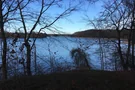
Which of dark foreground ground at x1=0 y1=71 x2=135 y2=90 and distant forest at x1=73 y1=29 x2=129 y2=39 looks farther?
distant forest at x1=73 y1=29 x2=129 y2=39

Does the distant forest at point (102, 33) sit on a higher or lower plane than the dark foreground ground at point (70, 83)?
higher

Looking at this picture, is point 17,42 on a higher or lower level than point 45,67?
higher

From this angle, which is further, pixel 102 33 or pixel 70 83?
pixel 102 33

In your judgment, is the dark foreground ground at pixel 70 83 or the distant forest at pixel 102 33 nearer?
the dark foreground ground at pixel 70 83

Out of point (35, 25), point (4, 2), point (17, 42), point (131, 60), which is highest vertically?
point (4, 2)

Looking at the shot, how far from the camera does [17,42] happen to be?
10547mm

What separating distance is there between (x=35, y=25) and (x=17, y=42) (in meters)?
1.41

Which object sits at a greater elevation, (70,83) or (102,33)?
(102,33)

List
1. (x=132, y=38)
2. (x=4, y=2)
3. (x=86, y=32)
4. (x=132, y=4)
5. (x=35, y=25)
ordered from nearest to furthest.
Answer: (x=4, y=2) < (x=35, y=25) < (x=132, y=4) < (x=132, y=38) < (x=86, y=32)

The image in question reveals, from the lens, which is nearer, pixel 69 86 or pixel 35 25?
pixel 69 86

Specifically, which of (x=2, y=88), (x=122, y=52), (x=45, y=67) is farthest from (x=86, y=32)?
(x=2, y=88)

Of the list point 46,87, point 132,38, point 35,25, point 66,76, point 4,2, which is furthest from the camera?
point 132,38

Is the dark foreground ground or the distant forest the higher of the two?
the distant forest

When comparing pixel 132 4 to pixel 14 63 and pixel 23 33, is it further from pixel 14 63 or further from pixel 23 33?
pixel 14 63
